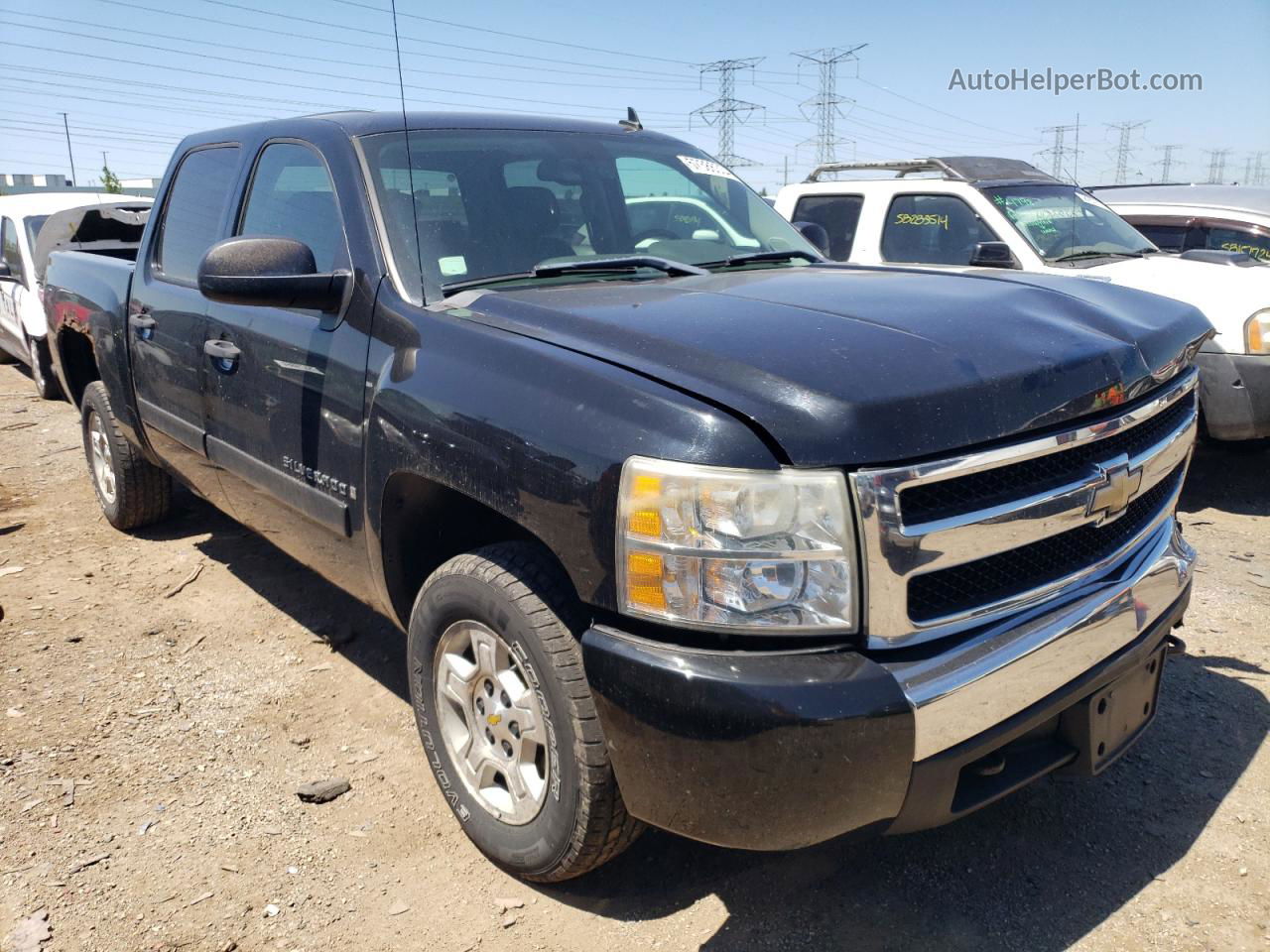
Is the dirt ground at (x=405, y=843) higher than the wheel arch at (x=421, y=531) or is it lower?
lower

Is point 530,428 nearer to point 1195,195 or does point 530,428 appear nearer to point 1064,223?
point 1064,223

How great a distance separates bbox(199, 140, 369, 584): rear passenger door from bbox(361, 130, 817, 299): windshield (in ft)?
0.75

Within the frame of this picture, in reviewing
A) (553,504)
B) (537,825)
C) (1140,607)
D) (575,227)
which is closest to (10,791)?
(537,825)

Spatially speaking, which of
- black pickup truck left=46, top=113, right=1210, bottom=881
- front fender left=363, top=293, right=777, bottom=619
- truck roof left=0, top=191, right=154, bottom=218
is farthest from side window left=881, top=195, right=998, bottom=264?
truck roof left=0, top=191, right=154, bottom=218

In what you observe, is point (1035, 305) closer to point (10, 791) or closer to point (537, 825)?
point (537, 825)

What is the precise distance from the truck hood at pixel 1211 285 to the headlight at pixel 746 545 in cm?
382

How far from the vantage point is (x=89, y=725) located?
3.41m

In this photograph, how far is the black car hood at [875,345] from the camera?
1.93m

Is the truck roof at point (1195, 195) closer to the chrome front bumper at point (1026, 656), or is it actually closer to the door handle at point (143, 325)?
the chrome front bumper at point (1026, 656)

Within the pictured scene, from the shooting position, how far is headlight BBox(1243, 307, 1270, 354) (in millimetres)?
5297

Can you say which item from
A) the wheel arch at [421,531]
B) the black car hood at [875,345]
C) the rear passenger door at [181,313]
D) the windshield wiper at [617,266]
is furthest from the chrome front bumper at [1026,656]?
the rear passenger door at [181,313]

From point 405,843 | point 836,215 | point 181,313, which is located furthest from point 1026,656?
point 836,215

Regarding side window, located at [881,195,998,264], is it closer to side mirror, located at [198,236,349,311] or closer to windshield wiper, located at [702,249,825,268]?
windshield wiper, located at [702,249,825,268]

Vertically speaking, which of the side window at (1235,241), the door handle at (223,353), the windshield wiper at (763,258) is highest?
the windshield wiper at (763,258)
